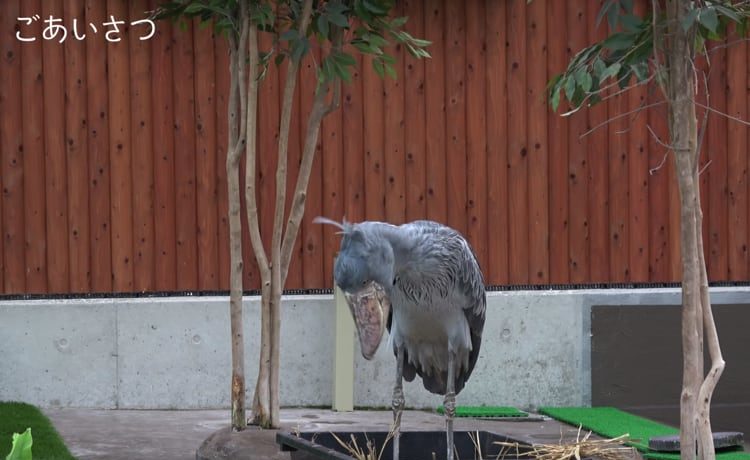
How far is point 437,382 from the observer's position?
18.3 feet

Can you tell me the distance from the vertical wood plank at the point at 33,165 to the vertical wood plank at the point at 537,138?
3.60 metres

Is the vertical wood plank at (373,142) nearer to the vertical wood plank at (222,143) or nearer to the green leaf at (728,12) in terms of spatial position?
the vertical wood plank at (222,143)

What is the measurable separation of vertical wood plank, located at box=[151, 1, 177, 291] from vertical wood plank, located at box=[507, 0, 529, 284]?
8.28 ft

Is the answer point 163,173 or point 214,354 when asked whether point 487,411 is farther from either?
point 163,173

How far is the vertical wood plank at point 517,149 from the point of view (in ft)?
30.7

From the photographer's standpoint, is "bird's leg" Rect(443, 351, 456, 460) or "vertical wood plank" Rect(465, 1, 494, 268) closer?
"bird's leg" Rect(443, 351, 456, 460)

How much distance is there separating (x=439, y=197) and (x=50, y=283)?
291 centimetres

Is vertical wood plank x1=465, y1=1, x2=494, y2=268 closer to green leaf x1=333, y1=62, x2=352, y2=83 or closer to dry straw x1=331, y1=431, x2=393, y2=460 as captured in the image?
green leaf x1=333, y1=62, x2=352, y2=83

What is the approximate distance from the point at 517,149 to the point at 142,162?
110 inches

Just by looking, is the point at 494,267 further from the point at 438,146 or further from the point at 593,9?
the point at 593,9

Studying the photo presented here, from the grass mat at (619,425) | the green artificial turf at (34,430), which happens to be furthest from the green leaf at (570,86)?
the green artificial turf at (34,430)

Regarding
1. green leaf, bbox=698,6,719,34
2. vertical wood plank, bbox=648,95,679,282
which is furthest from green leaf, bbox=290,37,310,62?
vertical wood plank, bbox=648,95,679,282

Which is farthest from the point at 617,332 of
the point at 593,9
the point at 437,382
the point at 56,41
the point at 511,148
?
the point at 56,41

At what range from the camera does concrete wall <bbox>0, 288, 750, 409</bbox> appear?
882 cm
